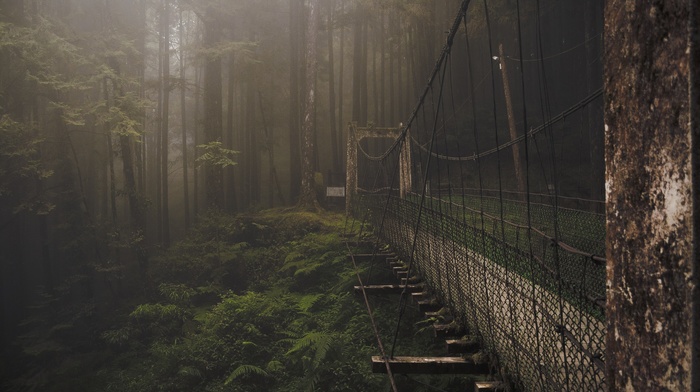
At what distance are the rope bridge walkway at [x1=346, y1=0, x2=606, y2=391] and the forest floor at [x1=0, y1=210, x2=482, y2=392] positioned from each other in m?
1.12

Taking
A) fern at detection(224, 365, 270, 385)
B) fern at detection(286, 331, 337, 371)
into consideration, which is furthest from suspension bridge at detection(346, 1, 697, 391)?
fern at detection(224, 365, 270, 385)

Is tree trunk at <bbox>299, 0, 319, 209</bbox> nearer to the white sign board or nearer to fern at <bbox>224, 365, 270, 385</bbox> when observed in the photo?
the white sign board

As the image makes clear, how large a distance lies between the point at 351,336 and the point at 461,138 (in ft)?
41.0

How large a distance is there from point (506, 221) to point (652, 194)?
3483 mm

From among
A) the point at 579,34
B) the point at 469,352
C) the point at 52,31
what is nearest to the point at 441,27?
the point at 579,34

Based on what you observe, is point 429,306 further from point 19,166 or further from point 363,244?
point 19,166

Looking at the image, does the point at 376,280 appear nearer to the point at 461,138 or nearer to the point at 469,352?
the point at 469,352

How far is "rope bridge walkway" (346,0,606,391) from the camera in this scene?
2.48 m

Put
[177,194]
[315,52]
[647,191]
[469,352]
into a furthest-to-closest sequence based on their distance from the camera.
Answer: [177,194]
[315,52]
[469,352]
[647,191]

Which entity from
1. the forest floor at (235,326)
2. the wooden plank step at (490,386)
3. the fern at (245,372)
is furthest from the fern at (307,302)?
the wooden plank step at (490,386)

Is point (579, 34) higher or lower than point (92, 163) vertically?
higher

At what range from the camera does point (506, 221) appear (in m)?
3.96

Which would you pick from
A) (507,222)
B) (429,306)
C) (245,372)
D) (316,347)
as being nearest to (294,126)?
(245,372)

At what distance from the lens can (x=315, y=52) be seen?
1412 centimetres
